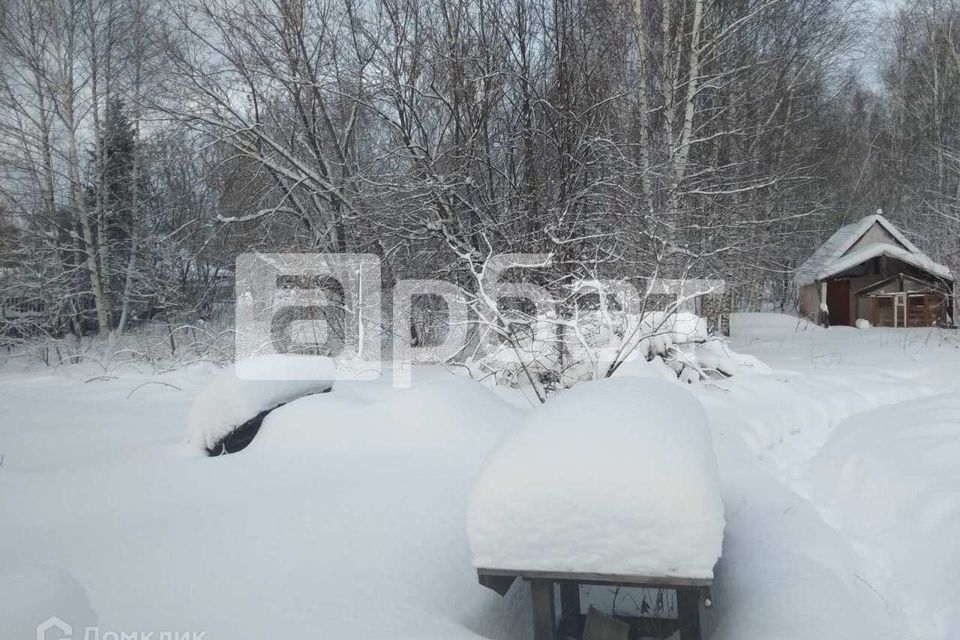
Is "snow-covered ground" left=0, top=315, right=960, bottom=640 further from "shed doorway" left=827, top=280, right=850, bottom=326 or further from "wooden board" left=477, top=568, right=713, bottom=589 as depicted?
"shed doorway" left=827, top=280, right=850, bottom=326

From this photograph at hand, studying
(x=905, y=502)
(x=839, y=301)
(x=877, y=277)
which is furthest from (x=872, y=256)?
(x=905, y=502)

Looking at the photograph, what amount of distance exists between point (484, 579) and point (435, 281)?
7839mm

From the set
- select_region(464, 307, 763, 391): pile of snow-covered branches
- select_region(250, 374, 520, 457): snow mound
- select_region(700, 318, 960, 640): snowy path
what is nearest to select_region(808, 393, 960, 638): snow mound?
select_region(700, 318, 960, 640): snowy path

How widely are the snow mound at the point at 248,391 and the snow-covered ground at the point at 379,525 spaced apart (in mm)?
243

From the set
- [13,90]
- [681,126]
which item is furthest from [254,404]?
[13,90]

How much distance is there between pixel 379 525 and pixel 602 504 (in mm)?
1448

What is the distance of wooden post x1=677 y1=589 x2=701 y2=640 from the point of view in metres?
2.52

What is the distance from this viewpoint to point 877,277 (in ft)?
61.0

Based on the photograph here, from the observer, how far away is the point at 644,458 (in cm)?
231

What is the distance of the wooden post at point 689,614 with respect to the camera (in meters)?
2.52

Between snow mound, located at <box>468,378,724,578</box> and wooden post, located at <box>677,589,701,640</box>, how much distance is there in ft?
1.37

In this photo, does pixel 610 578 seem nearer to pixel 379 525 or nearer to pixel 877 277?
pixel 379 525

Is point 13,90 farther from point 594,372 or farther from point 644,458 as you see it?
point 644,458

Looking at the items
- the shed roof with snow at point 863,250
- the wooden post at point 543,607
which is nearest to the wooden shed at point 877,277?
the shed roof with snow at point 863,250
